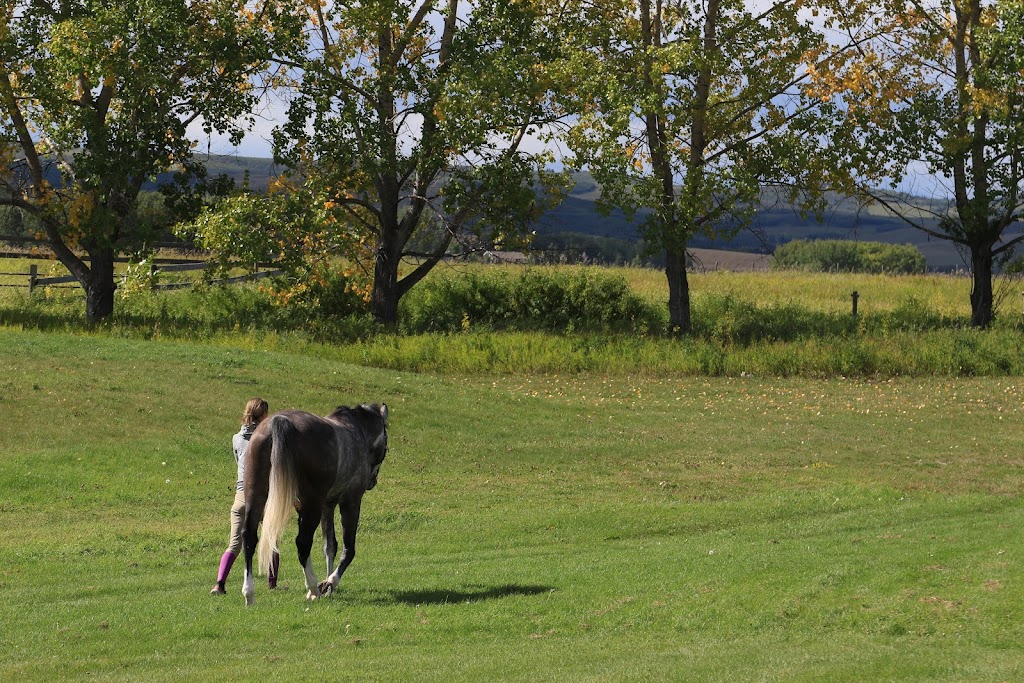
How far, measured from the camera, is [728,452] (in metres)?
24.5

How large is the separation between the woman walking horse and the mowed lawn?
55 centimetres

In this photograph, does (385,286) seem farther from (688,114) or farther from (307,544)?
(307,544)

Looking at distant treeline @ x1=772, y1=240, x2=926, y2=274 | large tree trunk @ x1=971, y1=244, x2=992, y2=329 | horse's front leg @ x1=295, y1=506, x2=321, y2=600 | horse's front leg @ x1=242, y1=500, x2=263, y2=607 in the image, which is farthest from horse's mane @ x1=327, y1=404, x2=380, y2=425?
distant treeline @ x1=772, y1=240, x2=926, y2=274

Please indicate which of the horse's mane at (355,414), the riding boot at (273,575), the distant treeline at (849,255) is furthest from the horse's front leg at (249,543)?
the distant treeline at (849,255)

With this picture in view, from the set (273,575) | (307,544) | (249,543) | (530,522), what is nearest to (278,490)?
(249,543)

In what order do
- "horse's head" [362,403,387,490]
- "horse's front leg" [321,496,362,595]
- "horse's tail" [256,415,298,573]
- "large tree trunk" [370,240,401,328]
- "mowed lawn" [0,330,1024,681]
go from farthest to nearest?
"large tree trunk" [370,240,401,328] < "horse's head" [362,403,387,490] < "horse's front leg" [321,496,362,595] < "horse's tail" [256,415,298,573] < "mowed lawn" [0,330,1024,681]

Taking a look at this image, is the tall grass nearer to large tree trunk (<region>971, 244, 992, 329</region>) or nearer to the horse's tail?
large tree trunk (<region>971, 244, 992, 329</region>)

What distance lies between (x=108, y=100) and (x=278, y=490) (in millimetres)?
30447

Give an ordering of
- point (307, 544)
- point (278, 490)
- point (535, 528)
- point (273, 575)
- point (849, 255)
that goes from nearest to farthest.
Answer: point (278, 490) → point (307, 544) → point (273, 575) → point (535, 528) → point (849, 255)

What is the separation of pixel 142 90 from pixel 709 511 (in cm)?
2459

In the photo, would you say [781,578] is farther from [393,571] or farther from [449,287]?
[449,287]

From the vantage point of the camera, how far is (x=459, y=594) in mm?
12477

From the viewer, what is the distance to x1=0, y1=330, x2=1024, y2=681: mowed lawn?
10.2 meters

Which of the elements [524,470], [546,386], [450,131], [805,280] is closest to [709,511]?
[524,470]
